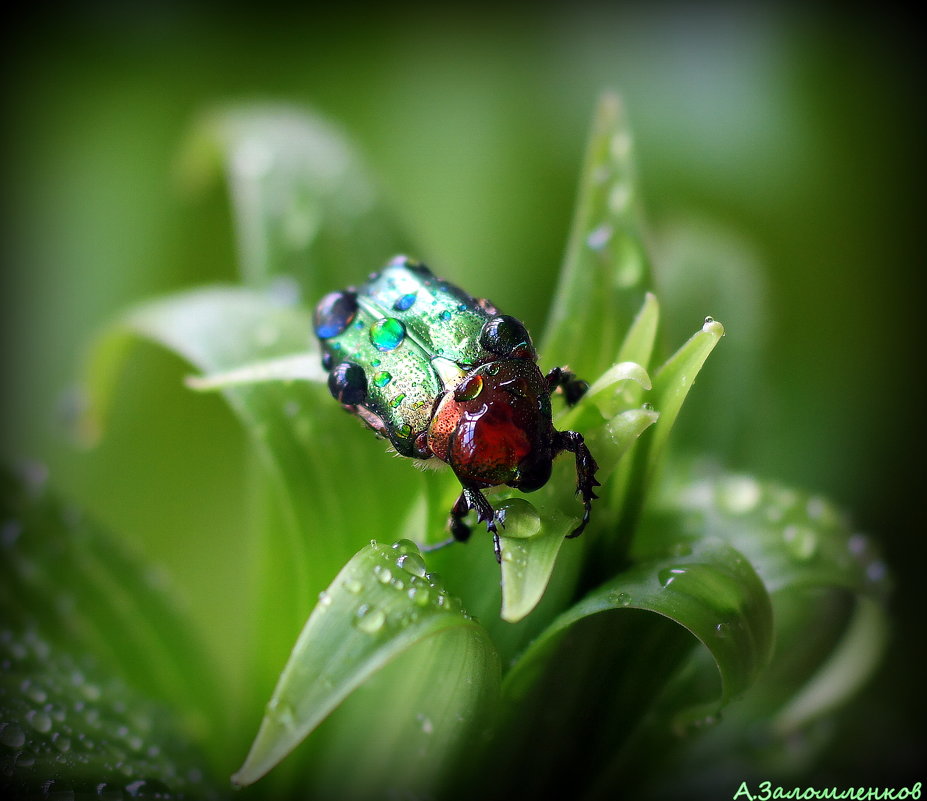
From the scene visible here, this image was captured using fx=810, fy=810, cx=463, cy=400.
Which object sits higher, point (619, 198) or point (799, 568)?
point (619, 198)

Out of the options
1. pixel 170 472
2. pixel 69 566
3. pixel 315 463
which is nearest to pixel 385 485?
pixel 315 463

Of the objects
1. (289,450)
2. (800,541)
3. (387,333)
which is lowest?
(800,541)

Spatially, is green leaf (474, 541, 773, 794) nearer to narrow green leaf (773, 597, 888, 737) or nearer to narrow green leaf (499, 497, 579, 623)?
narrow green leaf (499, 497, 579, 623)

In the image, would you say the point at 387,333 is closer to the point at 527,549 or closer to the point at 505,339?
the point at 505,339

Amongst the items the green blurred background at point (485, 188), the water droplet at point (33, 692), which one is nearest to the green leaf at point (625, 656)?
the water droplet at point (33, 692)

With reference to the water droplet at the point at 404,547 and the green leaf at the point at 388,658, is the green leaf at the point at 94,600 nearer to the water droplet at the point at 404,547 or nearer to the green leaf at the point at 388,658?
the green leaf at the point at 388,658

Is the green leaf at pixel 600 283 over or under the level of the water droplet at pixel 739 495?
over

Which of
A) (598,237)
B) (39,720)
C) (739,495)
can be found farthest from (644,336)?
(39,720)
